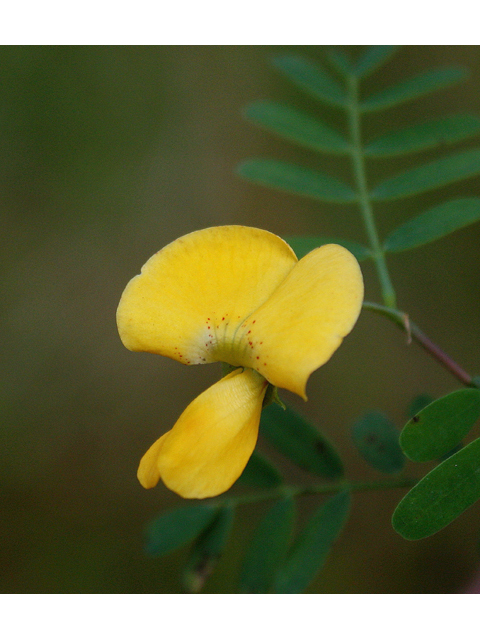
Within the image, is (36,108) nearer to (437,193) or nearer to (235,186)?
(235,186)

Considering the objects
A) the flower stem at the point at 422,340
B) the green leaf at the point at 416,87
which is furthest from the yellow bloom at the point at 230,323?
the green leaf at the point at 416,87

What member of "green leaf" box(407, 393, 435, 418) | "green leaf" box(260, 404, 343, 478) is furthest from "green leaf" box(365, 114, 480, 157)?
"green leaf" box(260, 404, 343, 478)

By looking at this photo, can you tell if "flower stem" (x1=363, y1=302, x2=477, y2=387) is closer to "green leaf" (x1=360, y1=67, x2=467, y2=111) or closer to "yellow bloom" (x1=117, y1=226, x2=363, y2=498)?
"yellow bloom" (x1=117, y1=226, x2=363, y2=498)

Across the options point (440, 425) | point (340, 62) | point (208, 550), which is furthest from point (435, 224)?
point (208, 550)

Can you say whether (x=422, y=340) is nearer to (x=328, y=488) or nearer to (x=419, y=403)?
(x=419, y=403)

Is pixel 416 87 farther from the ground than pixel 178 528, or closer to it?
farther from the ground

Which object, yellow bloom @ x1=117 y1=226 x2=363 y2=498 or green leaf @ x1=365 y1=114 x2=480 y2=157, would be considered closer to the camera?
yellow bloom @ x1=117 y1=226 x2=363 y2=498

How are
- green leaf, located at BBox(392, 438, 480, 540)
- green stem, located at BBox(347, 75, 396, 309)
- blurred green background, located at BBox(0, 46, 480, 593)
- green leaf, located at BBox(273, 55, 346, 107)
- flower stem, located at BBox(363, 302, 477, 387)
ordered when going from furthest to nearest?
1. blurred green background, located at BBox(0, 46, 480, 593)
2. green leaf, located at BBox(273, 55, 346, 107)
3. green stem, located at BBox(347, 75, 396, 309)
4. flower stem, located at BBox(363, 302, 477, 387)
5. green leaf, located at BBox(392, 438, 480, 540)

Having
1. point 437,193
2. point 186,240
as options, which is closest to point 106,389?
point 437,193
